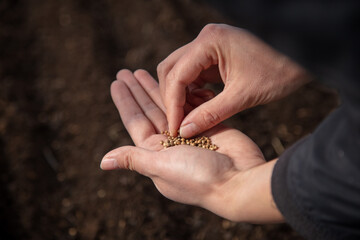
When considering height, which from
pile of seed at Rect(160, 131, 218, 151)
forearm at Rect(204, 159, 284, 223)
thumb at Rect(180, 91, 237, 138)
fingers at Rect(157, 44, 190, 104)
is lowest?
forearm at Rect(204, 159, 284, 223)

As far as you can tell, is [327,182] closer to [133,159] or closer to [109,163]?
[133,159]

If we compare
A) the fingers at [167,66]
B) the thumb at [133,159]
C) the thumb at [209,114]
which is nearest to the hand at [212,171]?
the thumb at [133,159]

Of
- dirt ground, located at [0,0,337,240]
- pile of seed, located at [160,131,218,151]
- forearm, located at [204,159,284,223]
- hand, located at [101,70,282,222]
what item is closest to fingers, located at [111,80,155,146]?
hand, located at [101,70,282,222]

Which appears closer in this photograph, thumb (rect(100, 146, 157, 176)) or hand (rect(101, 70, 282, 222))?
hand (rect(101, 70, 282, 222))

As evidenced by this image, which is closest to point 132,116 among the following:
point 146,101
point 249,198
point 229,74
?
point 146,101

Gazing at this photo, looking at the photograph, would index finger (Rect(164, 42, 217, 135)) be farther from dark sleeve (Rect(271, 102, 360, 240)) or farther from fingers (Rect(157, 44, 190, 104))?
dark sleeve (Rect(271, 102, 360, 240))

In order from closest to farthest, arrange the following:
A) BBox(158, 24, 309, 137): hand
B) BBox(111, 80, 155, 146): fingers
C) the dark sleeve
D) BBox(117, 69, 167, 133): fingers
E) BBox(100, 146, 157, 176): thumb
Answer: the dark sleeve
BBox(100, 146, 157, 176): thumb
BBox(158, 24, 309, 137): hand
BBox(111, 80, 155, 146): fingers
BBox(117, 69, 167, 133): fingers

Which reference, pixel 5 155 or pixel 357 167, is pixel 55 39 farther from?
pixel 357 167
